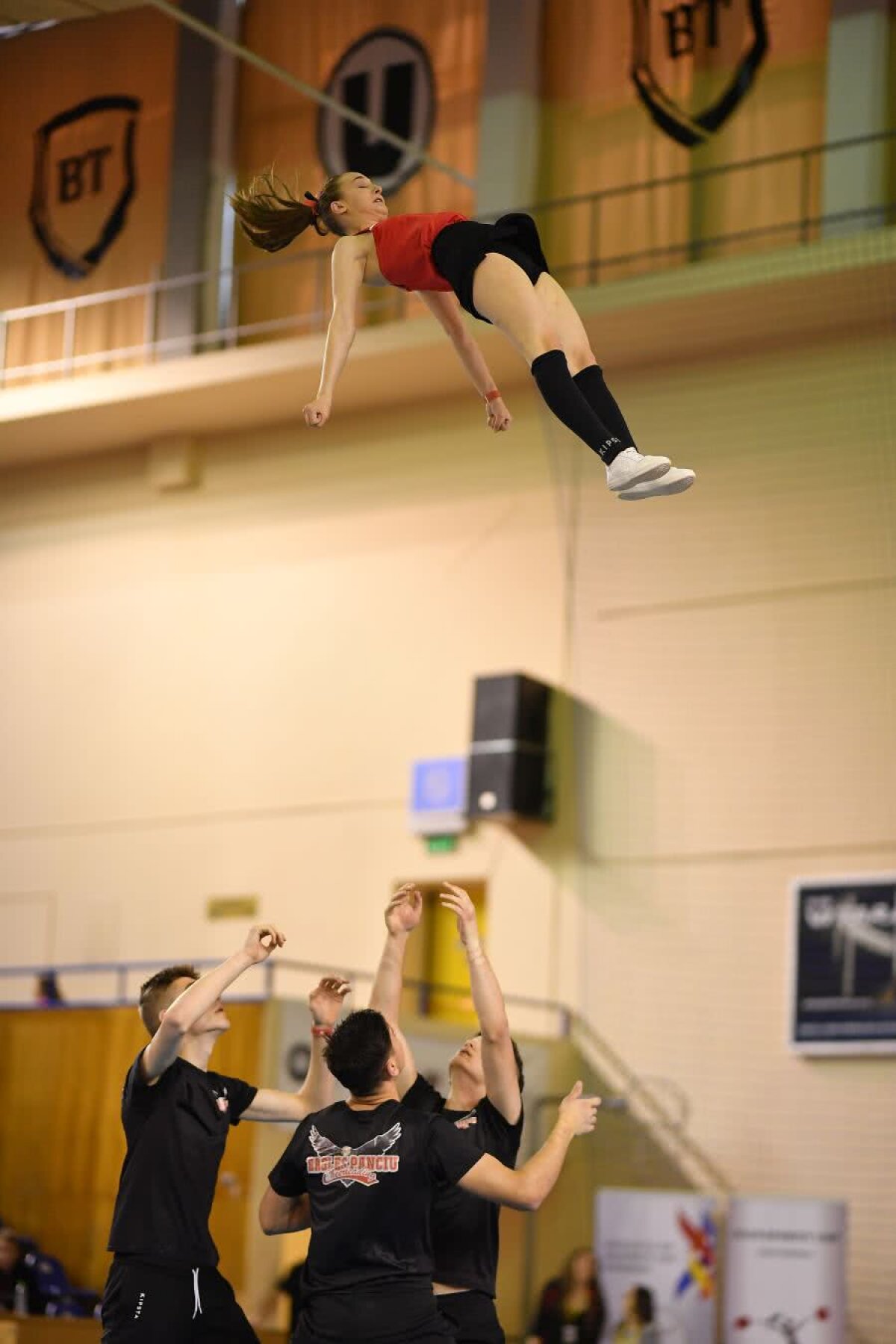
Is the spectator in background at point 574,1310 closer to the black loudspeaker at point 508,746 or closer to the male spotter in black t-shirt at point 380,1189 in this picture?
the black loudspeaker at point 508,746

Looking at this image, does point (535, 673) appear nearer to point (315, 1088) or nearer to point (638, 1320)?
point (638, 1320)

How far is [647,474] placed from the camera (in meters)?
5.19

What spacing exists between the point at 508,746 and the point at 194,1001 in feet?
30.0

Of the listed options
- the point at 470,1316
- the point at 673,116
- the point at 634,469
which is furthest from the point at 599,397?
the point at 673,116

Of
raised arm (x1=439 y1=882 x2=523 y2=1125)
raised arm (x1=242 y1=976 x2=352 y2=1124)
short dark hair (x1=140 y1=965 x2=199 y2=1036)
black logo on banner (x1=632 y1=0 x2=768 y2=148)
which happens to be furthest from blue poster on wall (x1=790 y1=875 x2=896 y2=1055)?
short dark hair (x1=140 y1=965 x2=199 y2=1036)

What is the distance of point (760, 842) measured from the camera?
42.4 feet

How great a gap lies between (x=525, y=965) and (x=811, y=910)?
2453 millimetres

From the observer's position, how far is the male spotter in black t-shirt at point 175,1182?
16.3 feet

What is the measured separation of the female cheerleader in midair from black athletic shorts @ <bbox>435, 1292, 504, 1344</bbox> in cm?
218

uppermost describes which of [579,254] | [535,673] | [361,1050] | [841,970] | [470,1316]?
[579,254]

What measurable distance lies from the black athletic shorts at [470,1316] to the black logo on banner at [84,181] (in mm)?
10457

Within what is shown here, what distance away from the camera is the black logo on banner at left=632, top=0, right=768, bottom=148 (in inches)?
522

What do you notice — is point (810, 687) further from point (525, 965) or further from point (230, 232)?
point (230, 232)

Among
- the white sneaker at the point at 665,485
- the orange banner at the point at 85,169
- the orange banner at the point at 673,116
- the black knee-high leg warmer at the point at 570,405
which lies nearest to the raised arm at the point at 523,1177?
the white sneaker at the point at 665,485
